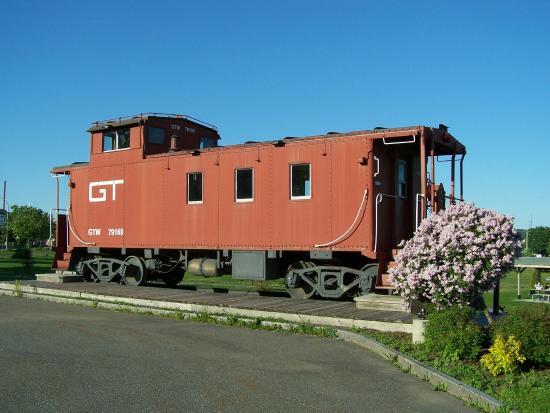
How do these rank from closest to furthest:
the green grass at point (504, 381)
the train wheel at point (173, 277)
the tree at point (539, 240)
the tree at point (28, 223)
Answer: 1. the green grass at point (504, 381)
2. the train wheel at point (173, 277)
3. the tree at point (28, 223)
4. the tree at point (539, 240)

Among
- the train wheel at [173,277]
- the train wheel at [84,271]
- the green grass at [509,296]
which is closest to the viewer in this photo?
the green grass at [509,296]

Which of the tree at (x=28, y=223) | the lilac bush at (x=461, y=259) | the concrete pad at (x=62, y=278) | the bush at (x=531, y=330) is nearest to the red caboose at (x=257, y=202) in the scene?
the concrete pad at (x=62, y=278)

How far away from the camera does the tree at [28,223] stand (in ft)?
208

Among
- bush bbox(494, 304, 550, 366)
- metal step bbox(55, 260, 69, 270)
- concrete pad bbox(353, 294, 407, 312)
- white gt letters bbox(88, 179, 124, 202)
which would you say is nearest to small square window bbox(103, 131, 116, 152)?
white gt letters bbox(88, 179, 124, 202)

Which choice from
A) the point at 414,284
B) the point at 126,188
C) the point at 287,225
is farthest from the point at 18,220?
the point at 414,284

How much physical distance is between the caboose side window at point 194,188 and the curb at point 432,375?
7.36 meters

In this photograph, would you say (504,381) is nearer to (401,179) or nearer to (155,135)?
(401,179)

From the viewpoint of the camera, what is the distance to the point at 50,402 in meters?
5.79

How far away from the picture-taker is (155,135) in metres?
17.3

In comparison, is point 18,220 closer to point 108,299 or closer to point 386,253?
point 108,299

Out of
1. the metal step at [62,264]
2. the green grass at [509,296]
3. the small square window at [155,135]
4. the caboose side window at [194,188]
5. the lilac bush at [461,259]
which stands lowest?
the green grass at [509,296]

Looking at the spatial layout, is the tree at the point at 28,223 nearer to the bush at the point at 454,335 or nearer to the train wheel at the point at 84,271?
the train wheel at the point at 84,271

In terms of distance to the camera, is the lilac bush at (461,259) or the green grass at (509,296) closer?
the lilac bush at (461,259)

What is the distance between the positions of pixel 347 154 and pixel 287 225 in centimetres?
220
